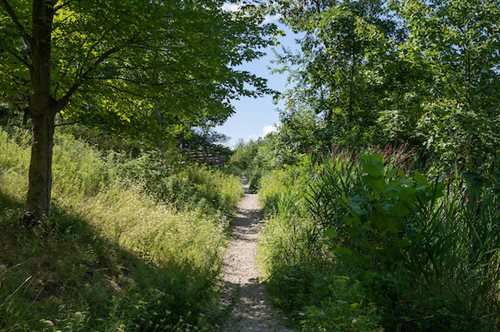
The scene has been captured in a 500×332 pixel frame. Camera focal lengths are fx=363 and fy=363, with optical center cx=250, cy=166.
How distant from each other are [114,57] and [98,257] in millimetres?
3018

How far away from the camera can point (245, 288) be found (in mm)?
7000

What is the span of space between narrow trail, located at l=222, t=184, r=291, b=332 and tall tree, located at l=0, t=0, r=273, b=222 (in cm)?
321

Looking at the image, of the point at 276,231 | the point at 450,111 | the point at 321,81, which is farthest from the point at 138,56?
the point at 321,81

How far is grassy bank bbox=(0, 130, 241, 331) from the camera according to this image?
152 inches

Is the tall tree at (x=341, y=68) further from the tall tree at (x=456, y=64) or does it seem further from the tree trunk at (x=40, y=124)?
the tree trunk at (x=40, y=124)

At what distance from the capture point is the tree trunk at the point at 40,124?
5039 mm

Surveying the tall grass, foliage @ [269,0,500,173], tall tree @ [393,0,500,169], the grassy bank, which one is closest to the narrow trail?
the grassy bank

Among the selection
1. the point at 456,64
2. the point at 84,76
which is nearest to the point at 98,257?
the point at 84,76

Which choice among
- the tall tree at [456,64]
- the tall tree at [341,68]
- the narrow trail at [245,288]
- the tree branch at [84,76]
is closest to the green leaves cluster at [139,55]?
the tree branch at [84,76]

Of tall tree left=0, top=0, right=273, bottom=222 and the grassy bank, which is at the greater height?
tall tree left=0, top=0, right=273, bottom=222

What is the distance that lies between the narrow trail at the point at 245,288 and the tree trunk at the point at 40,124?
321cm

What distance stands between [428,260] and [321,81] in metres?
9.31

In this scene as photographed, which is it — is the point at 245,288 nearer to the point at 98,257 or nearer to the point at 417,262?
the point at 98,257

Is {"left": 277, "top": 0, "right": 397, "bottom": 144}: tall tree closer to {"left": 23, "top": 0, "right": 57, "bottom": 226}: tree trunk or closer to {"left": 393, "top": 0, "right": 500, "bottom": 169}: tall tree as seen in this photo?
{"left": 393, "top": 0, "right": 500, "bottom": 169}: tall tree
